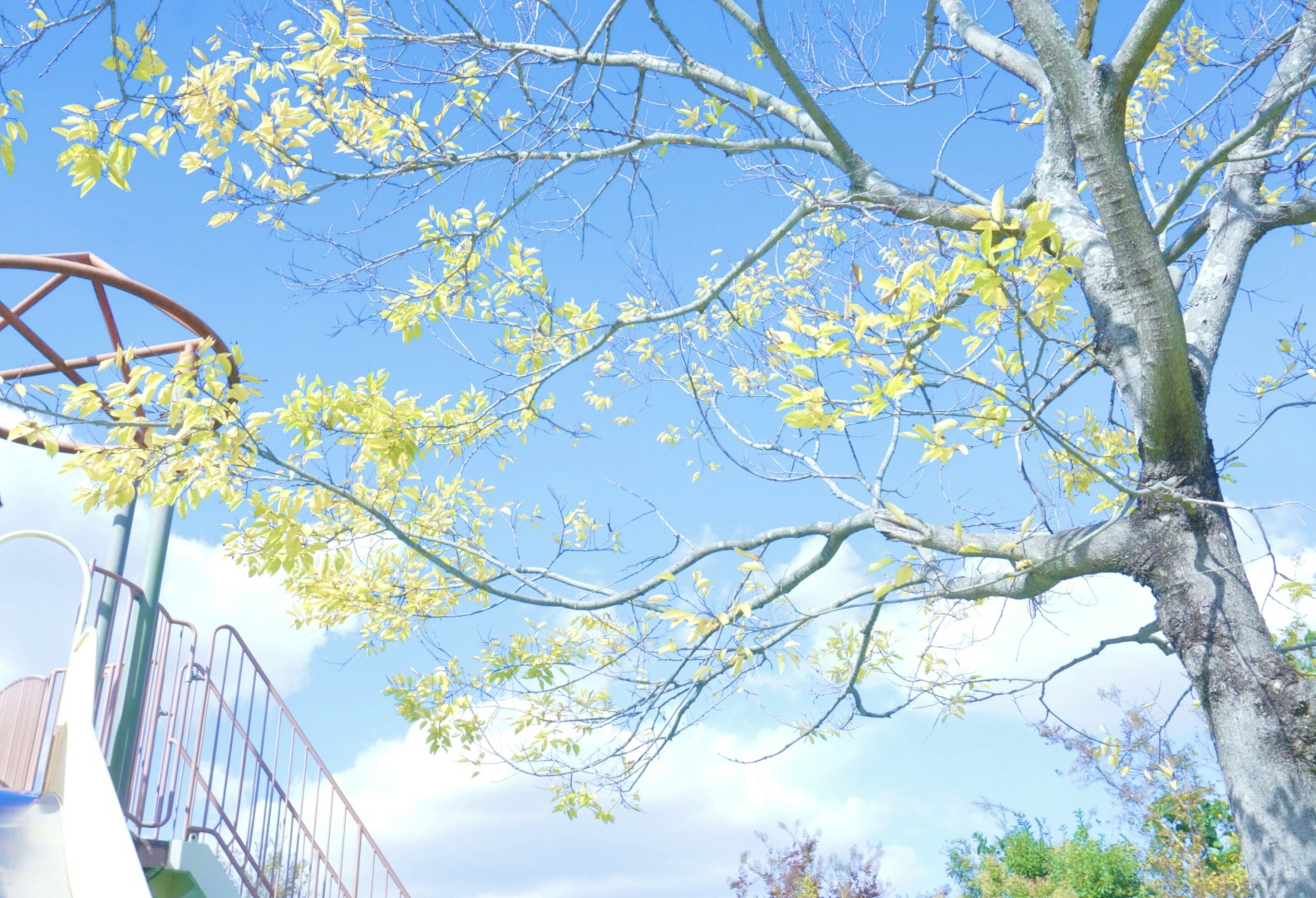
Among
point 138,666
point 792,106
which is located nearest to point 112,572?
point 138,666

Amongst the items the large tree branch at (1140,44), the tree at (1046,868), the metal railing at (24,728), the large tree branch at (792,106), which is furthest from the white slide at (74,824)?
the tree at (1046,868)

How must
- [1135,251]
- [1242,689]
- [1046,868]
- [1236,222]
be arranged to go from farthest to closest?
1. [1046,868]
2. [1236,222]
3. [1135,251]
4. [1242,689]

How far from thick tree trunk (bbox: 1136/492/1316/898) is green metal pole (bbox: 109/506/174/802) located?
494cm

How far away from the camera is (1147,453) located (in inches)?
143

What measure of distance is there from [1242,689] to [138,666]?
5.71 metres

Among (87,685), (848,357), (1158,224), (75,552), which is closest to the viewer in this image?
(848,357)

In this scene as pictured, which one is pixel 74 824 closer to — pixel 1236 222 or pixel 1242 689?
pixel 1242 689

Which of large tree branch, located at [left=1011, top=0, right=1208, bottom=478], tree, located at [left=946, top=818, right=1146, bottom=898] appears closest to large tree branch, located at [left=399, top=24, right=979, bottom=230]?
large tree branch, located at [left=1011, top=0, right=1208, bottom=478]

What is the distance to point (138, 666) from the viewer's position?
5.72 m

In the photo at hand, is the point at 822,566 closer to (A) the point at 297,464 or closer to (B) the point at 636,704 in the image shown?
(B) the point at 636,704

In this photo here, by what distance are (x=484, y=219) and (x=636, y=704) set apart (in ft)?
7.51

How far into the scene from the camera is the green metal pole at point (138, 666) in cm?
544

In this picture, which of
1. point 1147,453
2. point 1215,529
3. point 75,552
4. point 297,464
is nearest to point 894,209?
point 1147,453

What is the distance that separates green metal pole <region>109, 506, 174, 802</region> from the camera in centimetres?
544
